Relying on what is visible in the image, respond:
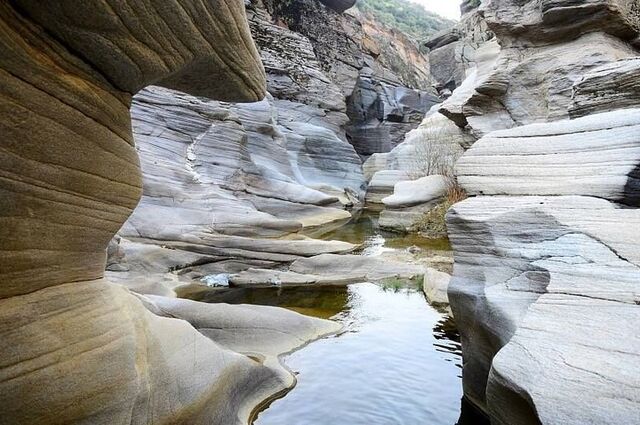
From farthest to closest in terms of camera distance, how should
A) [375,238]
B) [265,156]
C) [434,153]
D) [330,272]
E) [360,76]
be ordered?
[360,76] → [265,156] → [434,153] → [375,238] → [330,272]

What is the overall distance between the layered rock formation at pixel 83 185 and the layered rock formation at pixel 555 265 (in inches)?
82.7

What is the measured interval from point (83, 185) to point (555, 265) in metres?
2.96

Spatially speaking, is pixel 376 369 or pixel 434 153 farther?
pixel 434 153

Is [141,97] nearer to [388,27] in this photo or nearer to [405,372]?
[405,372]

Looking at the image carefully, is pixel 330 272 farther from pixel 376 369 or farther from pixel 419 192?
pixel 419 192

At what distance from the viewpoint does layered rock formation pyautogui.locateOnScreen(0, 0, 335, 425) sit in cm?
245

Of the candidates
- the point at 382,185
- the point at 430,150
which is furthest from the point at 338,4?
the point at 430,150

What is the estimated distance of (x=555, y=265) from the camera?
3.55 m

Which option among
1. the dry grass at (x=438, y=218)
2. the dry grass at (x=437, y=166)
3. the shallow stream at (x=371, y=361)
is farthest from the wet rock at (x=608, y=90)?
the dry grass at (x=438, y=218)

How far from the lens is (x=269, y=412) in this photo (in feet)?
14.4

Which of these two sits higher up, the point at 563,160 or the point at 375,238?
the point at 563,160

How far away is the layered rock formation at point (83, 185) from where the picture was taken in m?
2.45

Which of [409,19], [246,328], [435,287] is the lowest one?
[435,287]

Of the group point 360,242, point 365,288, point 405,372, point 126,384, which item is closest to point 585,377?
point 126,384
